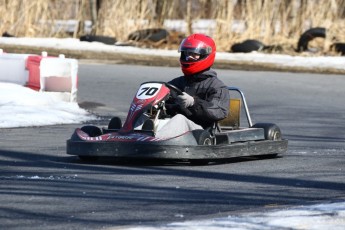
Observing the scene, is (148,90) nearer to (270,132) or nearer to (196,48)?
(196,48)

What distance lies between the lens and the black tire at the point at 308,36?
25922mm

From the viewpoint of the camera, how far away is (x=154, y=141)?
9961mm

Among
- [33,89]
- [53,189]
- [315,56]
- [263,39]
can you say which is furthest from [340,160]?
[263,39]

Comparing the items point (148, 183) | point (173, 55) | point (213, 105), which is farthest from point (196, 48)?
point (173, 55)

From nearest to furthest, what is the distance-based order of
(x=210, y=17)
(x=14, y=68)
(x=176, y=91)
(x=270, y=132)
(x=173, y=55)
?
(x=176, y=91) → (x=270, y=132) → (x=14, y=68) → (x=173, y=55) → (x=210, y=17)

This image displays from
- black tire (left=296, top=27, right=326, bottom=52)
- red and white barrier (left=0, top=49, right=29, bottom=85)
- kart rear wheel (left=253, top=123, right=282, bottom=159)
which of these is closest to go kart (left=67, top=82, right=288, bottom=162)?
kart rear wheel (left=253, top=123, right=282, bottom=159)

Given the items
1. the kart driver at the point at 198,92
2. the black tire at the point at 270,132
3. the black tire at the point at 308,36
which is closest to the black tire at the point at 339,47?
the black tire at the point at 308,36

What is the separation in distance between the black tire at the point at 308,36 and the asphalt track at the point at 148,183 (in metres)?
10.8

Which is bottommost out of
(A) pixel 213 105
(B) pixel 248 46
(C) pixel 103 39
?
(C) pixel 103 39

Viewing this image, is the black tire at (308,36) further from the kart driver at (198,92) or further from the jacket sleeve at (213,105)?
the jacket sleeve at (213,105)

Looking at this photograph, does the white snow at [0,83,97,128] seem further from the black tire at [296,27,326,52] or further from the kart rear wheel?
the black tire at [296,27,326,52]

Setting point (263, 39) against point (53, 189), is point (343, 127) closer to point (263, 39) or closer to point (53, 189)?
point (53, 189)

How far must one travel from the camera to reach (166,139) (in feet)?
32.7

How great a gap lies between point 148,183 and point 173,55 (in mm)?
16816
